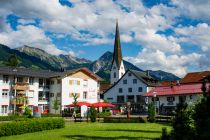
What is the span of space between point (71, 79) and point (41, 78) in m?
6.71

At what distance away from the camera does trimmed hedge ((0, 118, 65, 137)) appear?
1136 inches

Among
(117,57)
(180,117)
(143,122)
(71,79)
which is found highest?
(117,57)

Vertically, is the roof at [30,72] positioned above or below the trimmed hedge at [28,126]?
above

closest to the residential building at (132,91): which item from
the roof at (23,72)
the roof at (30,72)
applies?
the roof at (30,72)

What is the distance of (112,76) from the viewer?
119m

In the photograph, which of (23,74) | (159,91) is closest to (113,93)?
(159,91)

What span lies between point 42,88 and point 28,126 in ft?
133

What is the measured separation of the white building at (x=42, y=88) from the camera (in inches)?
2525

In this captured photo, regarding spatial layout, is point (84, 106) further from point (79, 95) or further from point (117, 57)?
point (117, 57)

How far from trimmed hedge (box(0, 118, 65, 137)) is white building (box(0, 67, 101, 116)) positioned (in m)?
31.3

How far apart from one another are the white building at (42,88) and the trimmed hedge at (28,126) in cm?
3126

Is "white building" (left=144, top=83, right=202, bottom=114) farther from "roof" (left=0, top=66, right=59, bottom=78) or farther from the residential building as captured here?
"roof" (left=0, top=66, right=59, bottom=78)

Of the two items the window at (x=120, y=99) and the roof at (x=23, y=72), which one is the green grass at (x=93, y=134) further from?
the window at (x=120, y=99)

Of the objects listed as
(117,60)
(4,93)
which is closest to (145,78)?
(117,60)
